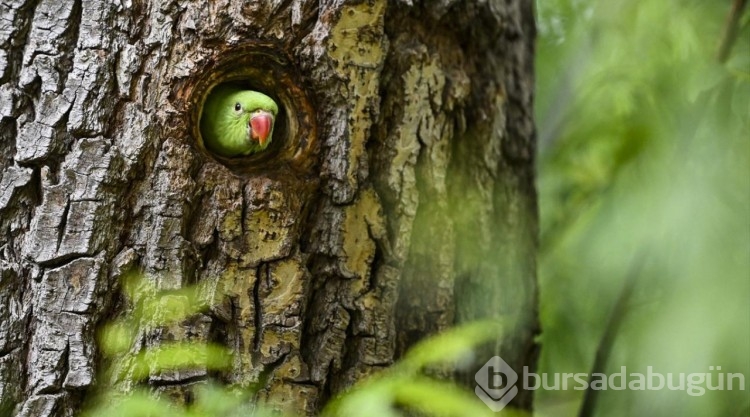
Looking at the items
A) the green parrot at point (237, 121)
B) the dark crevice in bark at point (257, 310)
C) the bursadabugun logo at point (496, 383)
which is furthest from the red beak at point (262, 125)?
the bursadabugun logo at point (496, 383)

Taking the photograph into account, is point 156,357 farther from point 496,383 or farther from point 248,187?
point 496,383

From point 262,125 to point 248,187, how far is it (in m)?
0.29

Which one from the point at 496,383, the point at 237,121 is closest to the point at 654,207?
the point at 496,383

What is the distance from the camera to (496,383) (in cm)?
253

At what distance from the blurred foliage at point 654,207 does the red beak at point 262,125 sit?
103cm

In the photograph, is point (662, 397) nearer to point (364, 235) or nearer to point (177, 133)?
point (364, 235)

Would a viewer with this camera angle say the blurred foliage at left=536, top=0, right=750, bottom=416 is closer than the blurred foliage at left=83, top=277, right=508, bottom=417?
No

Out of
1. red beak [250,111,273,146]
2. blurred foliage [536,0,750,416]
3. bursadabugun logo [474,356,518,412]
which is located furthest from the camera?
bursadabugun logo [474,356,518,412]

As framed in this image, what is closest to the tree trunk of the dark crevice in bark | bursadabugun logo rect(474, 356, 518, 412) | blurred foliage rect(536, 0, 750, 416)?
the dark crevice in bark

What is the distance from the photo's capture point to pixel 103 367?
74.3 inches

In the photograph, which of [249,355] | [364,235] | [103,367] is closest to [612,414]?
[364,235]

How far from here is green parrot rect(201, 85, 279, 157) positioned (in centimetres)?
225

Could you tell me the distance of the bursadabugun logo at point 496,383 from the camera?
8.06 feet

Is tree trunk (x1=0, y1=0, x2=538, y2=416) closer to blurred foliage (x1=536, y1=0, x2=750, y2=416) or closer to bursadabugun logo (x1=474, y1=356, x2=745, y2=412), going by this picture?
bursadabugun logo (x1=474, y1=356, x2=745, y2=412)
